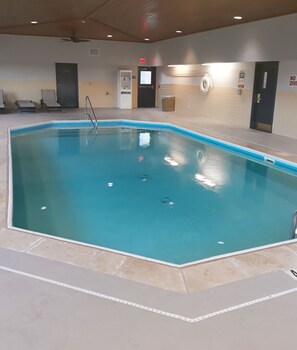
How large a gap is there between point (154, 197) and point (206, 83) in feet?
25.1

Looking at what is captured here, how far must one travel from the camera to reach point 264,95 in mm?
A: 9781

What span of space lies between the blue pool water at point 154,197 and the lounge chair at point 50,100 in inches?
192

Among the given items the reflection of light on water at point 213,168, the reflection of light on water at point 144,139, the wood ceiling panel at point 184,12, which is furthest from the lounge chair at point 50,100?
the reflection of light on water at point 213,168

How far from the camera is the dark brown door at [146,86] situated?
15914 millimetres

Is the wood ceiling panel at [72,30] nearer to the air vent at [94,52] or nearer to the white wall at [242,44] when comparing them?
the air vent at [94,52]

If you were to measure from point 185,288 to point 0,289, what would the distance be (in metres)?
1.35

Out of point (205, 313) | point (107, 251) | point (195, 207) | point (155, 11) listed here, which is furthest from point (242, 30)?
point (205, 313)

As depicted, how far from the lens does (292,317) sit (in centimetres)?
231

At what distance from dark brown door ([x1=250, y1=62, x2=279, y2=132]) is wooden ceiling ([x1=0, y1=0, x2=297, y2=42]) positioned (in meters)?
1.35

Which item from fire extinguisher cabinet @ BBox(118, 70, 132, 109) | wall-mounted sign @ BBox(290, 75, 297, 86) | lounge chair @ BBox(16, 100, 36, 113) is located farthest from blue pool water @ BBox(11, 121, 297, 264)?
fire extinguisher cabinet @ BBox(118, 70, 132, 109)

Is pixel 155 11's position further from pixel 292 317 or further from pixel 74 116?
pixel 292 317

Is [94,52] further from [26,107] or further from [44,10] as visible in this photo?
[44,10]

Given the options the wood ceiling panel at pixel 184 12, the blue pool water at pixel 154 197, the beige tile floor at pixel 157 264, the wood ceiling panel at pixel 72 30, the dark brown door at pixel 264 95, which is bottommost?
the blue pool water at pixel 154 197

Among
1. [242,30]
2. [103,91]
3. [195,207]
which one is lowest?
[195,207]
